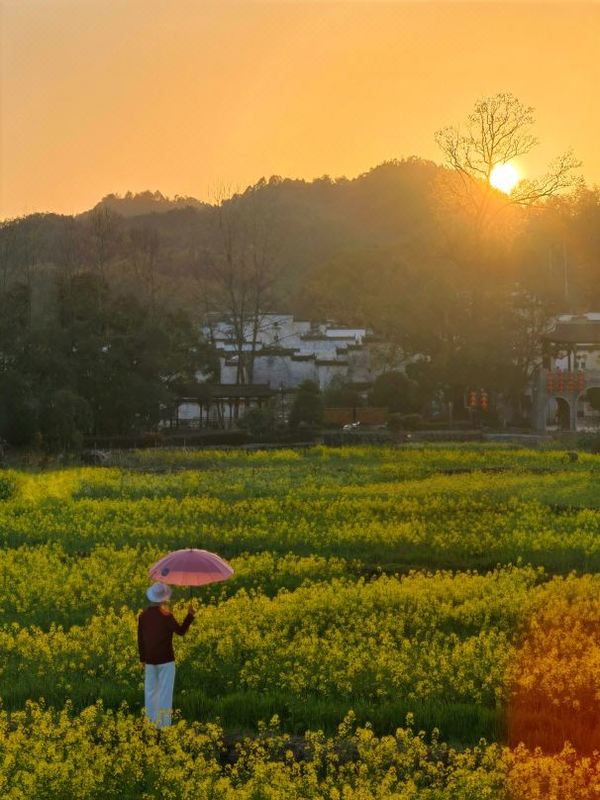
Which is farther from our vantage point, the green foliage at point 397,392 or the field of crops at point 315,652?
the green foliage at point 397,392

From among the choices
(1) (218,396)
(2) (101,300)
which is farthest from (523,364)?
(2) (101,300)

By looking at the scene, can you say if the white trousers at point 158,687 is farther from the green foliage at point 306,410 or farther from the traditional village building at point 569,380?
the traditional village building at point 569,380

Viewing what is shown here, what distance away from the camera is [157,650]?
11.3m

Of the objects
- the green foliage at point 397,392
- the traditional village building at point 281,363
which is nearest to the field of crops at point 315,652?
the green foliage at point 397,392

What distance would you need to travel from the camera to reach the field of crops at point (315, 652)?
9.63 m

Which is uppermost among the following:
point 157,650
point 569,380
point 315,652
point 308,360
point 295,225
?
point 295,225

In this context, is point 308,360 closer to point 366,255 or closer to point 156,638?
point 366,255

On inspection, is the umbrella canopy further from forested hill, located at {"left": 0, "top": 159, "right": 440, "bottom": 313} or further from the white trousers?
forested hill, located at {"left": 0, "top": 159, "right": 440, "bottom": 313}

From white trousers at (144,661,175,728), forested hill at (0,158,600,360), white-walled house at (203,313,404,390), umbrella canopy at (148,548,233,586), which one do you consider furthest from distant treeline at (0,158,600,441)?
white trousers at (144,661,175,728)

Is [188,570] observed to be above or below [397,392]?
below

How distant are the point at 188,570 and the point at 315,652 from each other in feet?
8.23

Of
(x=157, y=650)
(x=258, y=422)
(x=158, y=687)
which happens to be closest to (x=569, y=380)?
(x=258, y=422)

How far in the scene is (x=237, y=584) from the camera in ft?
62.4

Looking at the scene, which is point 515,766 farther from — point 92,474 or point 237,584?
point 92,474
